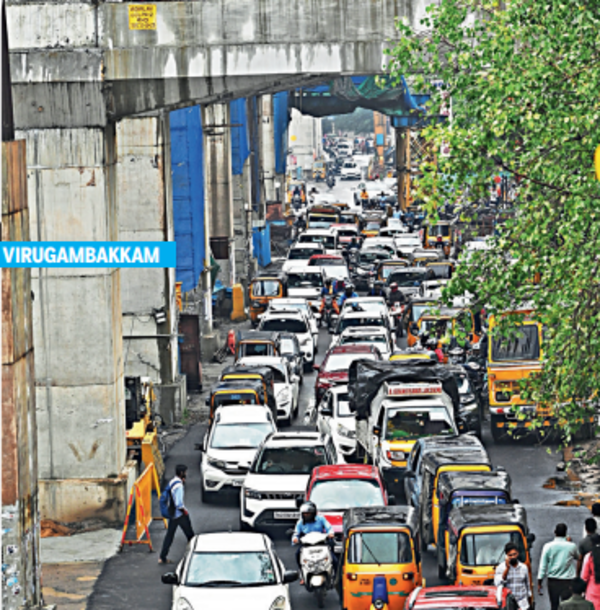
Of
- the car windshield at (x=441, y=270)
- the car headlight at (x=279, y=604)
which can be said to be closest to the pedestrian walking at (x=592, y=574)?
the car headlight at (x=279, y=604)

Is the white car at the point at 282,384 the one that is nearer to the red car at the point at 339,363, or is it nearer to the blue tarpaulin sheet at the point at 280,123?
the red car at the point at 339,363

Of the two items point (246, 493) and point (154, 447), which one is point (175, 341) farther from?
point (246, 493)

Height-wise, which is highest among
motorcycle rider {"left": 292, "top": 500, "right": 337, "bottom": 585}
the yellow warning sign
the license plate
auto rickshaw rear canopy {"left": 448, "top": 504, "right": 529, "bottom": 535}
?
the yellow warning sign

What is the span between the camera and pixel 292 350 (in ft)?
121

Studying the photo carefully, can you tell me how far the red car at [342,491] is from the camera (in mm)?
20391

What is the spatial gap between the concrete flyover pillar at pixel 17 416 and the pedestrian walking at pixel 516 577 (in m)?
5.45

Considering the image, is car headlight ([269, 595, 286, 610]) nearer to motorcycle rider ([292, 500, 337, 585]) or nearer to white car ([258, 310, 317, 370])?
motorcycle rider ([292, 500, 337, 585])

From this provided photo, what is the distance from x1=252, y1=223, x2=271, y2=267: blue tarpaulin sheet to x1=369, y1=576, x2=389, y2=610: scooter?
48962mm

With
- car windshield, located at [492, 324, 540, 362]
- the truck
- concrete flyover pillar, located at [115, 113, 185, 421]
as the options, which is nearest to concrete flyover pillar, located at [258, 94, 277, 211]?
concrete flyover pillar, located at [115, 113, 185, 421]

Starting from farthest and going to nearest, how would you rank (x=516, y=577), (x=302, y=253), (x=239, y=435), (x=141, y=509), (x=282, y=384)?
(x=302, y=253), (x=282, y=384), (x=239, y=435), (x=141, y=509), (x=516, y=577)

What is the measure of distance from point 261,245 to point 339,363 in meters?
35.5

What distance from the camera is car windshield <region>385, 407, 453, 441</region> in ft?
81.6

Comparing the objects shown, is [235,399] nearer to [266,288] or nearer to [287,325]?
[287,325]

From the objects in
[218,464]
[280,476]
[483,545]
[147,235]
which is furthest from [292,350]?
[483,545]
